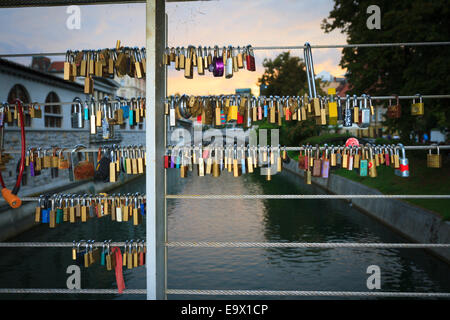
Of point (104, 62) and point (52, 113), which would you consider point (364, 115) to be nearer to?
point (104, 62)

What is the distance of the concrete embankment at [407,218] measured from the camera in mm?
12336

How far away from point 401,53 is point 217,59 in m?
15.0

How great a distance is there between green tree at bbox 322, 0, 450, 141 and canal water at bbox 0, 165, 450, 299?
16.3ft

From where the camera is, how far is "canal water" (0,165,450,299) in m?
11.4

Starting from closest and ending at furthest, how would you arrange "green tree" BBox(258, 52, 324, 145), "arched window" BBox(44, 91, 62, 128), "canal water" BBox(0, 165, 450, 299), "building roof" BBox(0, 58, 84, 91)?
"canal water" BBox(0, 165, 450, 299)
"building roof" BBox(0, 58, 84, 91)
"arched window" BBox(44, 91, 62, 128)
"green tree" BBox(258, 52, 324, 145)

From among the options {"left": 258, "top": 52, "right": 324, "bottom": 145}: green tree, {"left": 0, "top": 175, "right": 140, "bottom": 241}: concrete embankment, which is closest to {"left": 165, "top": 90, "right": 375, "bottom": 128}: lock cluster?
{"left": 0, "top": 175, "right": 140, "bottom": 241}: concrete embankment

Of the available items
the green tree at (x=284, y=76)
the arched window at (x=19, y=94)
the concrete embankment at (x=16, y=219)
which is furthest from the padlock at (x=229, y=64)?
the green tree at (x=284, y=76)

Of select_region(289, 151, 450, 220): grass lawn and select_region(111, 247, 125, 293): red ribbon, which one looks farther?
select_region(289, 151, 450, 220): grass lawn

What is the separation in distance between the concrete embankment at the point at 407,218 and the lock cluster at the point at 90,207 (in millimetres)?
4152

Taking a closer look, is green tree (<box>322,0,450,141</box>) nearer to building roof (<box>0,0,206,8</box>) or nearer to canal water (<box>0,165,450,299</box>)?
canal water (<box>0,165,450,299</box>)

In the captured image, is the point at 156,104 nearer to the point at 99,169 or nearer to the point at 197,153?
the point at 197,153

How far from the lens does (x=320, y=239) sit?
648 inches
